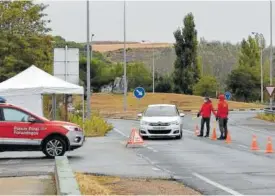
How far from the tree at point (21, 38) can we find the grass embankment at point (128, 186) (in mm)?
39998

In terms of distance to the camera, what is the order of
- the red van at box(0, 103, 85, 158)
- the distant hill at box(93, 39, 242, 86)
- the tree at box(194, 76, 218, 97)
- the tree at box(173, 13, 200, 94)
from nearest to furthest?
the red van at box(0, 103, 85, 158)
the tree at box(173, 13, 200, 94)
the tree at box(194, 76, 218, 97)
the distant hill at box(93, 39, 242, 86)

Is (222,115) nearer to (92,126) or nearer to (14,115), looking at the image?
(92,126)

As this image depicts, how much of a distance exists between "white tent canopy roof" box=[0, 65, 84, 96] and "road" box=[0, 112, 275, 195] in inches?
124

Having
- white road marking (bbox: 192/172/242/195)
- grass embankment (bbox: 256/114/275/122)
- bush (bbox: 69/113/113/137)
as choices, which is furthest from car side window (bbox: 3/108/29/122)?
grass embankment (bbox: 256/114/275/122)

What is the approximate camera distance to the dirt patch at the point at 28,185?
428 inches

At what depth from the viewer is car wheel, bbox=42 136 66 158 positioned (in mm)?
18641

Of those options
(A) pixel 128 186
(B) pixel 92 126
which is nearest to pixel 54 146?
(A) pixel 128 186

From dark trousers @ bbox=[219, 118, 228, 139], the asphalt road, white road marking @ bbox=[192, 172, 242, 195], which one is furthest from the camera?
dark trousers @ bbox=[219, 118, 228, 139]

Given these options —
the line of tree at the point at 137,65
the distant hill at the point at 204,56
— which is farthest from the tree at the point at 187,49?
the distant hill at the point at 204,56

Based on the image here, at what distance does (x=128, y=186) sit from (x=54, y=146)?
684 cm

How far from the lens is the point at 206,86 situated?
93.7 metres

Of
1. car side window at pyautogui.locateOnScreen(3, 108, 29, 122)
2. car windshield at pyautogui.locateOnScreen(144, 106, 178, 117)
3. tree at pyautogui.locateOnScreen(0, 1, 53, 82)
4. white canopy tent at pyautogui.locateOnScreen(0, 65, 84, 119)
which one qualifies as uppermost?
tree at pyautogui.locateOnScreen(0, 1, 53, 82)

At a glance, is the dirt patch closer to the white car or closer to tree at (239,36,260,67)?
the white car

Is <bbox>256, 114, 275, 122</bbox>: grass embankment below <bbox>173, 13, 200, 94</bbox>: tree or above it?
below
